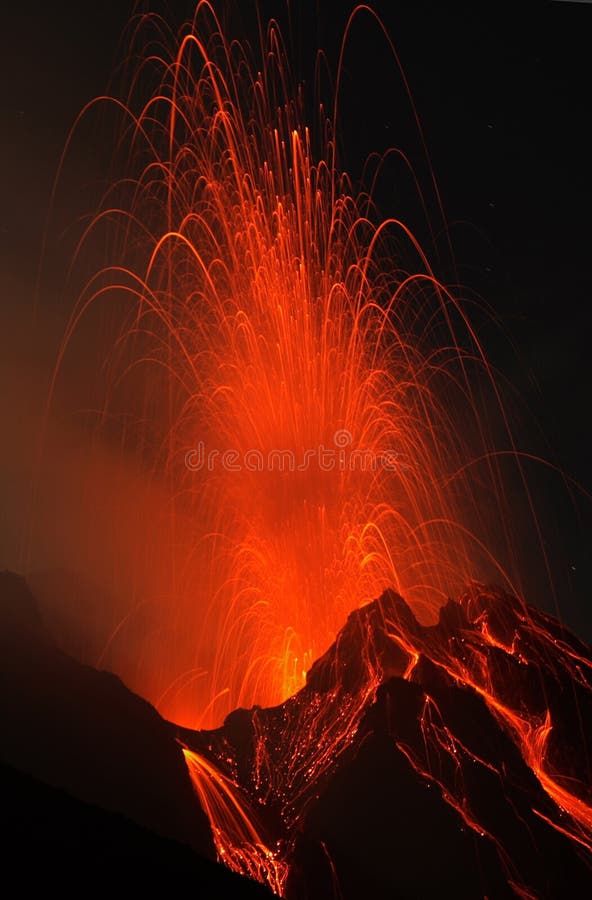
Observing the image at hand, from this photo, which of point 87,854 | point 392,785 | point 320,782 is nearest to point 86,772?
point 87,854

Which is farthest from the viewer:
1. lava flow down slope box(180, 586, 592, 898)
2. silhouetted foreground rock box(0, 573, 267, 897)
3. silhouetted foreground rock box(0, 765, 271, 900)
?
lava flow down slope box(180, 586, 592, 898)

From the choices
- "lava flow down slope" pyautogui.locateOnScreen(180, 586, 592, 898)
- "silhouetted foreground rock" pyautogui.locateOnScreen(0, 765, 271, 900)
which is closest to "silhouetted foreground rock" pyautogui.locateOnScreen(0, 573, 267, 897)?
"silhouetted foreground rock" pyautogui.locateOnScreen(0, 765, 271, 900)

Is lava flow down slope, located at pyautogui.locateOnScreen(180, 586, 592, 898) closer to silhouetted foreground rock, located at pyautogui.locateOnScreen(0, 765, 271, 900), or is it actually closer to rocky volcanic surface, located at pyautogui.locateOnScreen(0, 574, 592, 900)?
rocky volcanic surface, located at pyautogui.locateOnScreen(0, 574, 592, 900)

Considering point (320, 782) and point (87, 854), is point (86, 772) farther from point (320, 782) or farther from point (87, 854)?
point (320, 782)

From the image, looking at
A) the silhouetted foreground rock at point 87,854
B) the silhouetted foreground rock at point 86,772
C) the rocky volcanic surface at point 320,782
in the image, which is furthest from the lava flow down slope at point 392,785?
the silhouetted foreground rock at point 87,854

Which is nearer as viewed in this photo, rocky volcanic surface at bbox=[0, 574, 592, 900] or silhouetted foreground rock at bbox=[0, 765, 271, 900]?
silhouetted foreground rock at bbox=[0, 765, 271, 900]

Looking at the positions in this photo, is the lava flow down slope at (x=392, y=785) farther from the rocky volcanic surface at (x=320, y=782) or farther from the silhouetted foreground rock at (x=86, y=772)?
the silhouetted foreground rock at (x=86, y=772)

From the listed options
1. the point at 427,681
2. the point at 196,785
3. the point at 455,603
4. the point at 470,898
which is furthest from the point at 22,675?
the point at 455,603

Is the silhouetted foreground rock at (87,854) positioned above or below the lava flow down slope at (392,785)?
above

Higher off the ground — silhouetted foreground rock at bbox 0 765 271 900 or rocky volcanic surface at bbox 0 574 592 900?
silhouetted foreground rock at bbox 0 765 271 900

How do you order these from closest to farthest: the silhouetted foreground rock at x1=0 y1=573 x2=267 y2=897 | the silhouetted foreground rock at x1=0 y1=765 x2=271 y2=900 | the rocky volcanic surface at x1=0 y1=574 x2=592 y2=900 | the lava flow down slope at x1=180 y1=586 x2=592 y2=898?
the silhouetted foreground rock at x1=0 y1=765 x2=271 y2=900, the silhouetted foreground rock at x1=0 y1=573 x2=267 y2=897, the rocky volcanic surface at x1=0 y1=574 x2=592 y2=900, the lava flow down slope at x1=180 y1=586 x2=592 y2=898

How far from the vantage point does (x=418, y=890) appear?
2128 centimetres

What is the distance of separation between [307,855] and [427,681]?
385 inches

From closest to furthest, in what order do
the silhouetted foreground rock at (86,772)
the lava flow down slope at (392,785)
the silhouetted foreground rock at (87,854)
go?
the silhouetted foreground rock at (87,854) < the silhouetted foreground rock at (86,772) < the lava flow down slope at (392,785)
